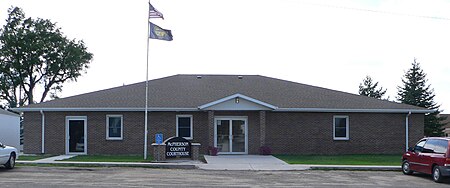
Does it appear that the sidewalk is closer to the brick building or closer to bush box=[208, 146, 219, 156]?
bush box=[208, 146, 219, 156]

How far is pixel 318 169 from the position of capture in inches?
907

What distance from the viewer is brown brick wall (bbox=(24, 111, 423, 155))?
1177 inches

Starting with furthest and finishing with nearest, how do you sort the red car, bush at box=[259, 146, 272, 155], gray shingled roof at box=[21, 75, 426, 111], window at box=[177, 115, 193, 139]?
gray shingled roof at box=[21, 75, 426, 111], window at box=[177, 115, 193, 139], bush at box=[259, 146, 272, 155], the red car

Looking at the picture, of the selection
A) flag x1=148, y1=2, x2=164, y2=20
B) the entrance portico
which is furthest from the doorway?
flag x1=148, y1=2, x2=164, y2=20

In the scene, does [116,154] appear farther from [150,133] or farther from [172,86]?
[172,86]

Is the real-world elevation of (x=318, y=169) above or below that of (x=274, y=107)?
below

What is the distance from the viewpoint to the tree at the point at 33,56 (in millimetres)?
58125

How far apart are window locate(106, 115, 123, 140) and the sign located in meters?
5.55

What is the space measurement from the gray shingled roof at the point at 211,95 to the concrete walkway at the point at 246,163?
12.9 feet

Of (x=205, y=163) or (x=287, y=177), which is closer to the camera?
(x=287, y=177)

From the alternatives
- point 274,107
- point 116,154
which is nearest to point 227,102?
point 274,107

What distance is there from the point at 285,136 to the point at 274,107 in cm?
237

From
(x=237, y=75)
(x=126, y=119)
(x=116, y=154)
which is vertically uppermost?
(x=237, y=75)

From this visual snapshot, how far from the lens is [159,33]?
1048 inches
